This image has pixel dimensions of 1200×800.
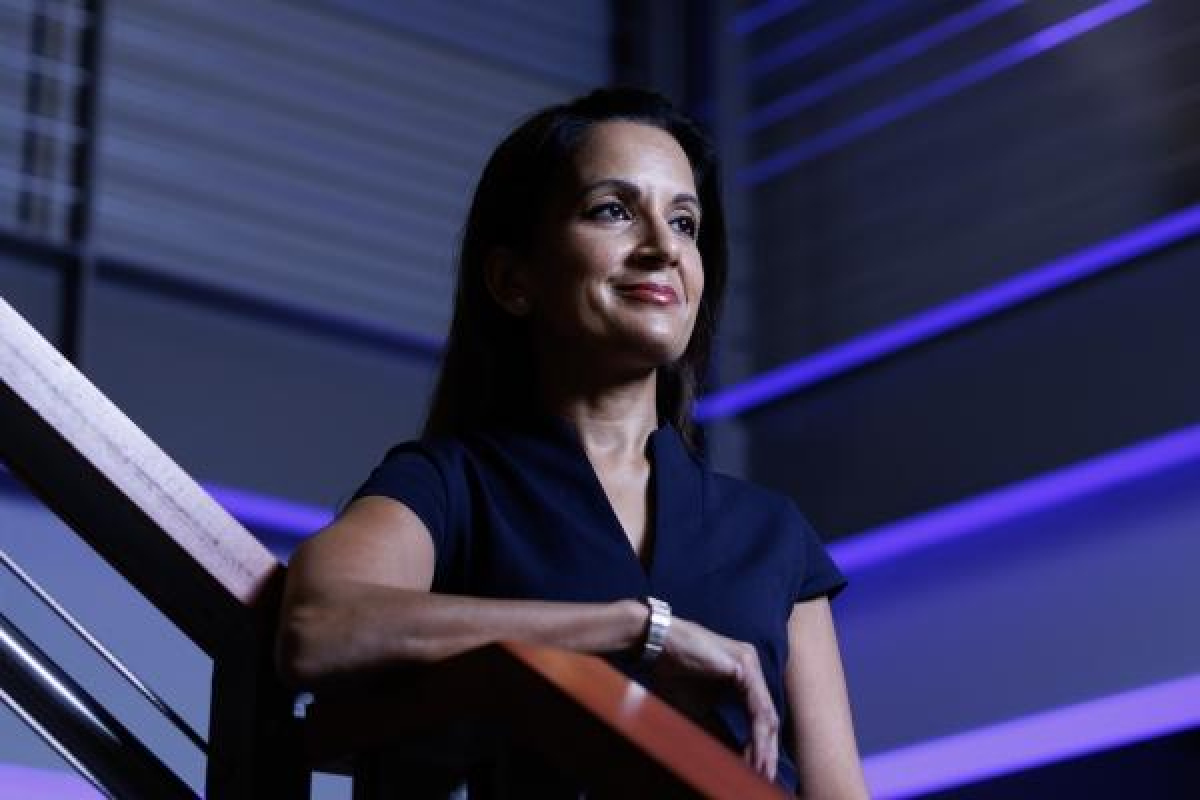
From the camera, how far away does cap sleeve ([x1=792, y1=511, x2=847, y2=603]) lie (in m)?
1.85

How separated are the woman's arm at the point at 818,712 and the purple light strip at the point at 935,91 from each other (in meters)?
2.54

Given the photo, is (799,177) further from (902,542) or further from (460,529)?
(460,529)

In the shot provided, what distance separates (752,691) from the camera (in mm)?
1433

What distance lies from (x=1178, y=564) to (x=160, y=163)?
1908 mm

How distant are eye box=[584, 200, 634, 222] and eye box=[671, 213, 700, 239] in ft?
0.15

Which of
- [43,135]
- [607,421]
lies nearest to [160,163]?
[43,135]

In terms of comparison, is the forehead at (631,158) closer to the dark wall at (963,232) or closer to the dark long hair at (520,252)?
the dark long hair at (520,252)

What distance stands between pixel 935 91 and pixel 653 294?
103 inches

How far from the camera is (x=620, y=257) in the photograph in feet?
6.20

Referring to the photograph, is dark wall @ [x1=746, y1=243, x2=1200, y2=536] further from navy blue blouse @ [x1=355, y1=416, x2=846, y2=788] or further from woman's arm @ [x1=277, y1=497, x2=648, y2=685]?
woman's arm @ [x1=277, y1=497, x2=648, y2=685]

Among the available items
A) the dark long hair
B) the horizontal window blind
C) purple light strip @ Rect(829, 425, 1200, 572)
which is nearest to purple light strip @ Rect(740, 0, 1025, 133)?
the horizontal window blind

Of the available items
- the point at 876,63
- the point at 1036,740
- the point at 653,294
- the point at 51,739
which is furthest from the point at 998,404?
the point at 51,739

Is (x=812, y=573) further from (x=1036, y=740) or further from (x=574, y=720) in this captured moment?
(x=1036, y=740)

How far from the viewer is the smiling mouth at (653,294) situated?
6.11 ft
